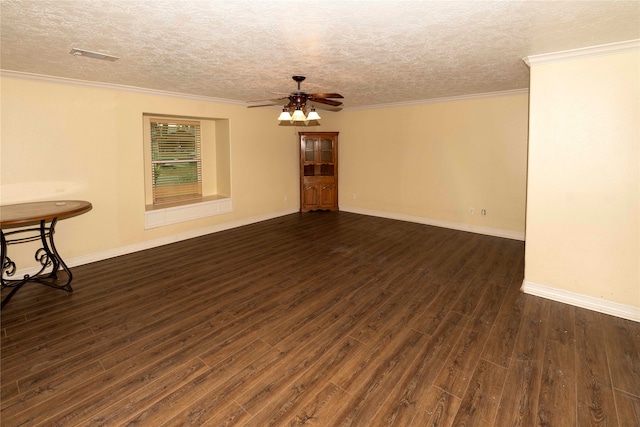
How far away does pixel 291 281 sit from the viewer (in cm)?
383

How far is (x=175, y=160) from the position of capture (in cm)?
604

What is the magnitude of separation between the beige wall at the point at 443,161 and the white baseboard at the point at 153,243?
7.63 ft

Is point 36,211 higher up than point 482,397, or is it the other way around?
point 36,211

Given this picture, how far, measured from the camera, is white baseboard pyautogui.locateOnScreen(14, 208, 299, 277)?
434 centimetres

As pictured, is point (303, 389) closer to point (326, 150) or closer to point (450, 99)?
point (450, 99)

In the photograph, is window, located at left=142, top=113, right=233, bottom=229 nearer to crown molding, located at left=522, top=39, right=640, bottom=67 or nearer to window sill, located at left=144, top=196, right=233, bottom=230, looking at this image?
window sill, located at left=144, top=196, right=233, bottom=230

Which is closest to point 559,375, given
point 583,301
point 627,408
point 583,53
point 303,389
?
point 627,408

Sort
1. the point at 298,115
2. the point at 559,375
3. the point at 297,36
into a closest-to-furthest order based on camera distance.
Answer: the point at 559,375
the point at 297,36
the point at 298,115

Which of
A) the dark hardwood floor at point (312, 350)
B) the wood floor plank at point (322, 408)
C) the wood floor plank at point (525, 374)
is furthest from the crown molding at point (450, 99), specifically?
the wood floor plank at point (322, 408)

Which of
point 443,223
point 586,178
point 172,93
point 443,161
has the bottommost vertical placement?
point 443,223

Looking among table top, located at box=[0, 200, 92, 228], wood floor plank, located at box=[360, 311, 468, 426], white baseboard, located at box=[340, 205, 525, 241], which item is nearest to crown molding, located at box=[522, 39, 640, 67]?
wood floor plank, located at box=[360, 311, 468, 426]

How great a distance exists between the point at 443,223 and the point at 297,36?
4.87m

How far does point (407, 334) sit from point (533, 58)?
3028mm

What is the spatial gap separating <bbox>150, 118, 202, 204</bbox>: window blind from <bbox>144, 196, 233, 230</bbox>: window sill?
1.46 ft
